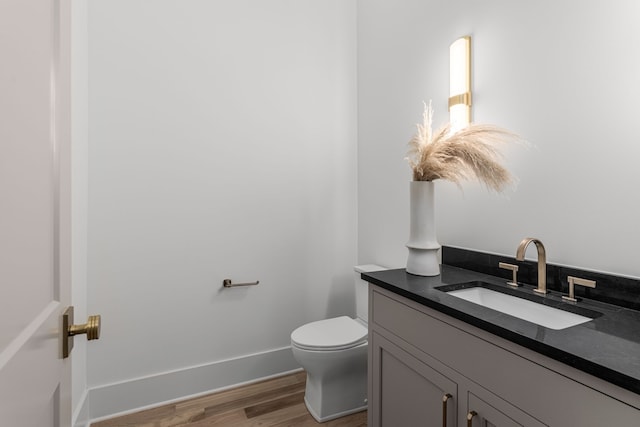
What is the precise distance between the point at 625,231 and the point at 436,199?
81 cm

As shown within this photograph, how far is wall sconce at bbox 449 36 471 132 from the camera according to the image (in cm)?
155

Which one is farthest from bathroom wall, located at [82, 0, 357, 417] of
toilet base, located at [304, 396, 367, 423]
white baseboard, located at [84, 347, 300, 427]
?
toilet base, located at [304, 396, 367, 423]

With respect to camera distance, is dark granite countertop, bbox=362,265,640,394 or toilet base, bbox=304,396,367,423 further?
toilet base, bbox=304,396,367,423

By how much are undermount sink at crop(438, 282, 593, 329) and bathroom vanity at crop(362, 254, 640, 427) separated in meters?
0.04

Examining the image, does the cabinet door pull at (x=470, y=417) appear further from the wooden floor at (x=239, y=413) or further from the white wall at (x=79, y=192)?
the white wall at (x=79, y=192)

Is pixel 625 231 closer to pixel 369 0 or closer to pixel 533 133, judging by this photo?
pixel 533 133

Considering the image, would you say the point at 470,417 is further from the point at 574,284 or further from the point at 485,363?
the point at 574,284

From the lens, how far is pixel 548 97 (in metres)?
1.28

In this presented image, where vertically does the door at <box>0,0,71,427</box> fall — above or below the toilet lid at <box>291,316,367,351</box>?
above

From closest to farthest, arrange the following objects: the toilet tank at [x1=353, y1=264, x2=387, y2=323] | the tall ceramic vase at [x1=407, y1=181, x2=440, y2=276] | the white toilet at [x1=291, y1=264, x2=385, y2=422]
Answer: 1. the tall ceramic vase at [x1=407, y1=181, x2=440, y2=276]
2. the white toilet at [x1=291, y1=264, x2=385, y2=422]
3. the toilet tank at [x1=353, y1=264, x2=387, y2=323]

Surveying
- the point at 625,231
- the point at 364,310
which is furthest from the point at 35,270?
the point at 364,310

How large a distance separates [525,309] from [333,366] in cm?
98

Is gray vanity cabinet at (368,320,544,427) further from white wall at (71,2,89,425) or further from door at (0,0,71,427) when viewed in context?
white wall at (71,2,89,425)

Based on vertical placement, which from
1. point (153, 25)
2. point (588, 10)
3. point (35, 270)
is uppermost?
point (153, 25)
